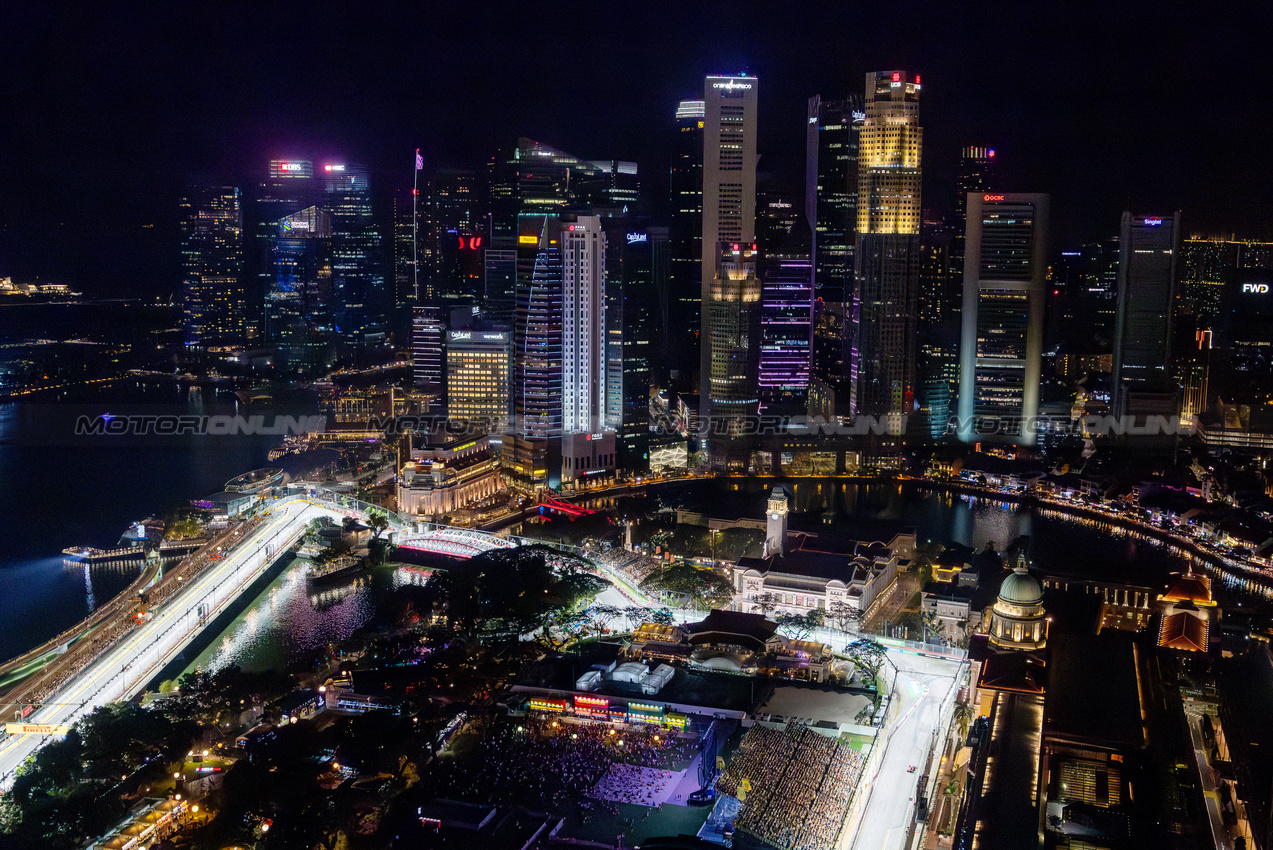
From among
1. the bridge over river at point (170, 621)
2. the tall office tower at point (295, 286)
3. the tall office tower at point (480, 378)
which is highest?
the tall office tower at point (295, 286)

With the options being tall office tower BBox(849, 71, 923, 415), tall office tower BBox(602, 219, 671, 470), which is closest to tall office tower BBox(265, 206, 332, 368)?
tall office tower BBox(602, 219, 671, 470)

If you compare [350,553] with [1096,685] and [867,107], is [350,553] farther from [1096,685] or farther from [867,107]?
[867,107]

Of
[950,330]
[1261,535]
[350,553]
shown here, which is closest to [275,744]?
[350,553]

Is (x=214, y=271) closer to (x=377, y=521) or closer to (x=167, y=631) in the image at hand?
Answer: (x=377, y=521)

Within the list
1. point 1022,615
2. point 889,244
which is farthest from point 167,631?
point 889,244

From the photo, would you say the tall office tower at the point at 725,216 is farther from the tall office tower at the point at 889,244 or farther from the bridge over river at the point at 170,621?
the bridge over river at the point at 170,621

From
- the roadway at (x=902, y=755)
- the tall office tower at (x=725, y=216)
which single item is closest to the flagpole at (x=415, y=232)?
the tall office tower at (x=725, y=216)
